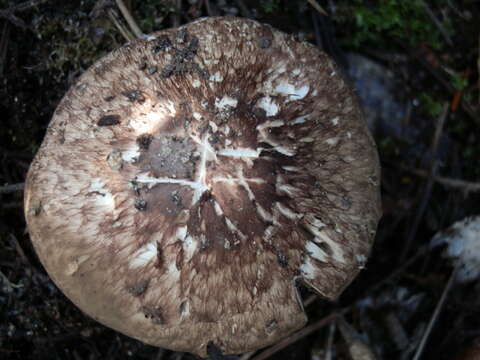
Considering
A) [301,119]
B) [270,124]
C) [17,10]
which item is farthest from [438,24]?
[17,10]

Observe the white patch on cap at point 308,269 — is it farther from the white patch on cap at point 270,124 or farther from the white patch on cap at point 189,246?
the white patch on cap at point 270,124

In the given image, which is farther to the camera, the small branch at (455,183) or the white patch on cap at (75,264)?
the small branch at (455,183)

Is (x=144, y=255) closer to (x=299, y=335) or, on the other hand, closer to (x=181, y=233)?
(x=181, y=233)

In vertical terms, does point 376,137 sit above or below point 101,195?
below

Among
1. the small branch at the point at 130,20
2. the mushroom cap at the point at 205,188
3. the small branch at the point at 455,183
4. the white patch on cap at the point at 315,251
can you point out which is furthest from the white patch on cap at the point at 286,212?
the small branch at the point at 455,183

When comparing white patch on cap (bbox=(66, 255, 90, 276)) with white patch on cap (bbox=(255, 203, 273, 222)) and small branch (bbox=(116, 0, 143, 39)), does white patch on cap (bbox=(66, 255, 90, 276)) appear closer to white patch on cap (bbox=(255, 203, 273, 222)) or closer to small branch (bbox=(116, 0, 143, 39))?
white patch on cap (bbox=(255, 203, 273, 222))

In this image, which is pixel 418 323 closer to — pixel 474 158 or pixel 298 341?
pixel 298 341
